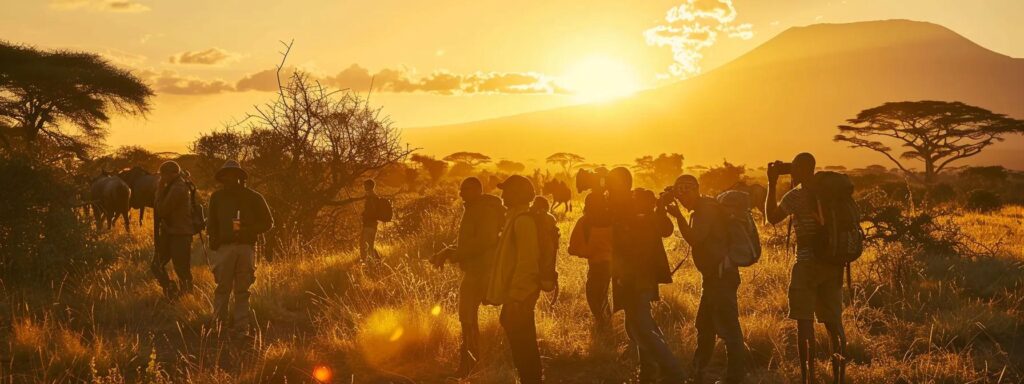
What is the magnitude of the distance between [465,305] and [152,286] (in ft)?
18.5

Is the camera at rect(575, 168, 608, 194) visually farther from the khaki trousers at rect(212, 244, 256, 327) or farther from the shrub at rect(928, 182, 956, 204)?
the shrub at rect(928, 182, 956, 204)

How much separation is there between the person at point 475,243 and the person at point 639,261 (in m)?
1.01

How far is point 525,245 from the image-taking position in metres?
5.02

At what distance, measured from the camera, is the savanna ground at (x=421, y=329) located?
625 cm

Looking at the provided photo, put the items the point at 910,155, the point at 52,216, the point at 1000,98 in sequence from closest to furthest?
the point at 52,216, the point at 910,155, the point at 1000,98

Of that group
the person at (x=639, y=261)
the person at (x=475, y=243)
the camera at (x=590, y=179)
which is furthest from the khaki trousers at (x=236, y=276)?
the person at (x=639, y=261)

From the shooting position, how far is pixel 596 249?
6.97m

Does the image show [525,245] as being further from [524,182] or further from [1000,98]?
[1000,98]

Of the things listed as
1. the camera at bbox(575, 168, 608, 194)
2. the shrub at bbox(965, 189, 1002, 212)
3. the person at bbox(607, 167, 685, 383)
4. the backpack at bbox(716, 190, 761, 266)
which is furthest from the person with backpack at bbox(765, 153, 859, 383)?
the shrub at bbox(965, 189, 1002, 212)

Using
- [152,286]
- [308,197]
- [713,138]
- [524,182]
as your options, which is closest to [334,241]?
[308,197]

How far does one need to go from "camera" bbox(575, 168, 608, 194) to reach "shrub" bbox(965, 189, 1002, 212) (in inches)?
939

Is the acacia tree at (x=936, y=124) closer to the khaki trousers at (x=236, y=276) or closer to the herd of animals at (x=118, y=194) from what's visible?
the herd of animals at (x=118, y=194)

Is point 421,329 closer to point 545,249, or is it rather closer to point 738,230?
point 545,249

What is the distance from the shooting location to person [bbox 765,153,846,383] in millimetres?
5422
